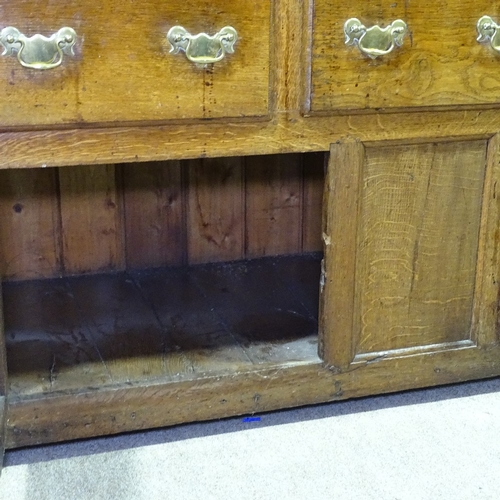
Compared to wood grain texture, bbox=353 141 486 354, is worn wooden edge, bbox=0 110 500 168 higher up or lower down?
higher up

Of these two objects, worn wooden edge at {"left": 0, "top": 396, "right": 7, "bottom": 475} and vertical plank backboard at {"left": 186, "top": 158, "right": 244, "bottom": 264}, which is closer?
worn wooden edge at {"left": 0, "top": 396, "right": 7, "bottom": 475}

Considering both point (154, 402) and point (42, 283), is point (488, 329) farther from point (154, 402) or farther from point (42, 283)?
point (42, 283)

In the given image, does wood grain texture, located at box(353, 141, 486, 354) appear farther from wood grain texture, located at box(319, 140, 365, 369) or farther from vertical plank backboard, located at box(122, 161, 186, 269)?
vertical plank backboard, located at box(122, 161, 186, 269)

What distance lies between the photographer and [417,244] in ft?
3.86

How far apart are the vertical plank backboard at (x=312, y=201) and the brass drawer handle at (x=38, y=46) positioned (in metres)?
0.86

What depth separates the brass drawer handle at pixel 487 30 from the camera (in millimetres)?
1072

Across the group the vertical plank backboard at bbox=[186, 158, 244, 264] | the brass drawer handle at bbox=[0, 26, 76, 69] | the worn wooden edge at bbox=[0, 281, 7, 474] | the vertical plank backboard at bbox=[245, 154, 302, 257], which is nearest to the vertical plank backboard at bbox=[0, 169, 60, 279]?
the vertical plank backboard at bbox=[186, 158, 244, 264]

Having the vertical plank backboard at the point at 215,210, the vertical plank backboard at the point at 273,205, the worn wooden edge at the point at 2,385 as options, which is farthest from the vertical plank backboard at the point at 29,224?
the worn wooden edge at the point at 2,385

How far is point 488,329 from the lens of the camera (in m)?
1.26

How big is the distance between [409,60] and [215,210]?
2.25 ft

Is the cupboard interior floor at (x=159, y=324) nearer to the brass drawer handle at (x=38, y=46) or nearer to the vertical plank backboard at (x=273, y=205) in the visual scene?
the vertical plank backboard at (x=273, y=205)

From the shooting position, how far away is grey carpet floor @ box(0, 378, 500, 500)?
1.04 metres

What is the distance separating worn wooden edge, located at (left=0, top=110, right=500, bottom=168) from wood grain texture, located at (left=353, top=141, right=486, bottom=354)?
0.03 metres

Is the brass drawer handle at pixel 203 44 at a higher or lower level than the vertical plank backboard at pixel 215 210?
higher
